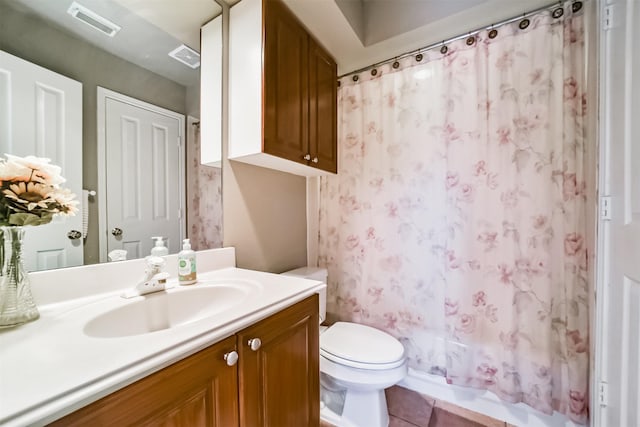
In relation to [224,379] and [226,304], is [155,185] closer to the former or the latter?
[226,304]

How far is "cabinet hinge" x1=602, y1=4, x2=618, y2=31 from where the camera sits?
35.3 inches

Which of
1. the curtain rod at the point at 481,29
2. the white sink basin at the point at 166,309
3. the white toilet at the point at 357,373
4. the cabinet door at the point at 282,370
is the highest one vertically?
the curtain rod at the point at 481,29

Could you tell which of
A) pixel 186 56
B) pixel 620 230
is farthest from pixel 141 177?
pixel 620 230

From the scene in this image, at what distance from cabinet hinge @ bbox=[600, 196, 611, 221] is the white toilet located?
3.27ft

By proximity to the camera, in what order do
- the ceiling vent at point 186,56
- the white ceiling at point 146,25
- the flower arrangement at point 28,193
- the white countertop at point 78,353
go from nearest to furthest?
1. the white countertop at point 78,353
2. the flower arrangement at point 28,193
3. the white ceiling at point 146,25
4. the ceiling vent at point 186,56

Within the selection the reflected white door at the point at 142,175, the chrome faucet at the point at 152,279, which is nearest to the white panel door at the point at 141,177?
the reflected white door at the point at 142,175

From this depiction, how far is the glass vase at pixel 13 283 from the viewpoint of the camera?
1.89ft

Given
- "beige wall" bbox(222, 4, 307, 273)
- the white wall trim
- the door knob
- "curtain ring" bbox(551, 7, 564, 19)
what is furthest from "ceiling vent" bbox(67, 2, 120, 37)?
the white wall trim

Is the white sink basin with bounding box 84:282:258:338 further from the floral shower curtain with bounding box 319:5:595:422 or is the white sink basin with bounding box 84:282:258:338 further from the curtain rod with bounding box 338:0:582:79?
the curtain rod with bounding box 338:0:582:79

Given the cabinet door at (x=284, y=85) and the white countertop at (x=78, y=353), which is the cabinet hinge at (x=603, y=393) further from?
the cabinet door at (x=284, y=85)

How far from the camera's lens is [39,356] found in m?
0.46

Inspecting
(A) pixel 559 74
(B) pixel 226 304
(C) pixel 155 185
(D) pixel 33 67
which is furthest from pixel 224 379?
(A) pixel 559 74

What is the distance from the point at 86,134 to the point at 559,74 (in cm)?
198

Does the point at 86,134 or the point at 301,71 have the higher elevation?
the point at 301,71
